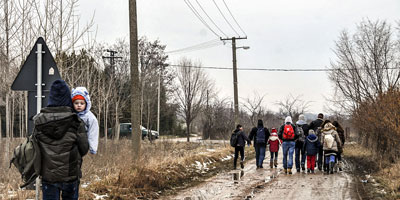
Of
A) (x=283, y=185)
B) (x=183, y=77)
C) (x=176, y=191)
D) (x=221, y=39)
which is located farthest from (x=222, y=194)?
(x=183, y=77)

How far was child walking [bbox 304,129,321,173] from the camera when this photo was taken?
13.3 metres

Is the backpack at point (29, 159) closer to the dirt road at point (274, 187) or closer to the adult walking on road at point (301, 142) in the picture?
the dirt road at point (274, 187)

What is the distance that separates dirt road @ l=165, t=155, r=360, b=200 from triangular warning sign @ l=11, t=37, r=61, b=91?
4.20m

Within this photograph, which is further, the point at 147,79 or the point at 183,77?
the point at 183,77

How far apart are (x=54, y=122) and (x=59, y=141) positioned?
22cm

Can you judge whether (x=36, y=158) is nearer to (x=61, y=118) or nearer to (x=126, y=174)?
(x=61, y=118)

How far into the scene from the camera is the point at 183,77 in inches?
1567

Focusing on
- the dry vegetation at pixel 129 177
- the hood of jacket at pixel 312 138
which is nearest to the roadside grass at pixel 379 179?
the hood of jacket at pixel 312 138

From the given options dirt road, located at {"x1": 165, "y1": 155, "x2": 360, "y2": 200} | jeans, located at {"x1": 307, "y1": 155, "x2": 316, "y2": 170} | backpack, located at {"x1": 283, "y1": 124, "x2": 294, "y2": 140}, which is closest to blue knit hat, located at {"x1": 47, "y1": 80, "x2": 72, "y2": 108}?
dirt road, located at {"x1": 165, "y1": 155, "x2": 360, "y2": 200}

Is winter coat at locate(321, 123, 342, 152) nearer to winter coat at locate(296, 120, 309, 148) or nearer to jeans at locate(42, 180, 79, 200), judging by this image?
winter coat at locate(296, 120, 309, 148)

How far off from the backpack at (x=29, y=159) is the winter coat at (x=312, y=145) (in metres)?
Result: 10.6

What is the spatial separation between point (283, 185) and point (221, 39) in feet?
64.1

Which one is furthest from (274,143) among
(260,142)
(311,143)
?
(311,143)

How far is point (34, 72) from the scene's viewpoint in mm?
5715
